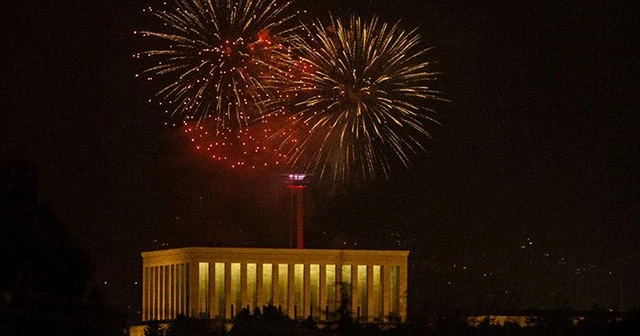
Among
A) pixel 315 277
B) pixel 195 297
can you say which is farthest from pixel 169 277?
pixel 315 277

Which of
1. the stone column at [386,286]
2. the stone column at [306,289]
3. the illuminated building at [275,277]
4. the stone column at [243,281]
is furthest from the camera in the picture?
the stone column at [243,281]

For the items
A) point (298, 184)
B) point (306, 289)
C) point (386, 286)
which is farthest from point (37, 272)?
point (386, 286)

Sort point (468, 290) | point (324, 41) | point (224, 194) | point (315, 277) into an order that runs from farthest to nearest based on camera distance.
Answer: point (224, 194) < point (315, 277) < point (468, 290) < point (324, 41)

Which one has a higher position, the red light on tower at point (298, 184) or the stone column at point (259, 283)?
the red light on tower at point (298, 184)

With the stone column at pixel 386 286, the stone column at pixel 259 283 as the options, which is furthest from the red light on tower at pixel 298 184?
the stone column at pixel 386 286

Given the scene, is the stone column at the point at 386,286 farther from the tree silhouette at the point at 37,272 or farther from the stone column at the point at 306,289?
the tree silhouette at the point at 37,272

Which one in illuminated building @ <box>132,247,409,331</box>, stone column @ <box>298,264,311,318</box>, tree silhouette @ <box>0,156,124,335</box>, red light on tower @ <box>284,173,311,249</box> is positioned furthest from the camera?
illuminated building @ <box>132,247,409,331</box>

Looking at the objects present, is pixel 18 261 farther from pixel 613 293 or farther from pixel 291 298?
pixel 613 293

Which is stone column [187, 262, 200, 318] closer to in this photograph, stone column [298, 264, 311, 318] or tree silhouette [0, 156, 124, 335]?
stone column [298, 264, 311, 318]

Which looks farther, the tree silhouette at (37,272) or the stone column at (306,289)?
the stone column at (306,289)

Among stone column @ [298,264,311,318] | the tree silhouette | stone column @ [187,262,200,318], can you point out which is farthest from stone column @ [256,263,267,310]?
the tree silhouette

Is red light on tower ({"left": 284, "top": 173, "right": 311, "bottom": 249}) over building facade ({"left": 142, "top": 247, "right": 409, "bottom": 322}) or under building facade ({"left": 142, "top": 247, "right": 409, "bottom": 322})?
over
